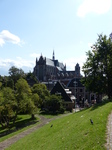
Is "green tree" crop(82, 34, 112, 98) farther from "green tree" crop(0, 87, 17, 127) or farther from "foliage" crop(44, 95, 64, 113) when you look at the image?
"green tree" crop(0, 87, 17, 127)

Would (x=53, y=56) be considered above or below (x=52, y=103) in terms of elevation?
above

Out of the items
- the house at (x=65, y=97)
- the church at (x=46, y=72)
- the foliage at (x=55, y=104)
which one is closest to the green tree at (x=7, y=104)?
the foliage at (x=55, y=104)

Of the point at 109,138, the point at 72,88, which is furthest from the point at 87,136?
the point at 72,88

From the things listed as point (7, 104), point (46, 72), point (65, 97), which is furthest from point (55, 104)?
point (46, 72)

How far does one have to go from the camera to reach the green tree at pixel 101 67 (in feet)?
111

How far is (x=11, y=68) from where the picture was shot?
98.1 meters

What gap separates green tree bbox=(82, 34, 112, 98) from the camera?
3391 cm

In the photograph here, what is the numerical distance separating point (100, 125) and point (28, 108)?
23.2 m

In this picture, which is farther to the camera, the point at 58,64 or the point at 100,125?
the point at 58,64

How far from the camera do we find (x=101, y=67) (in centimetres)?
3462

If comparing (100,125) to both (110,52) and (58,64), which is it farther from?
(58,64)

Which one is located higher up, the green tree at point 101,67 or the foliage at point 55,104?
the green tree at point 101,67

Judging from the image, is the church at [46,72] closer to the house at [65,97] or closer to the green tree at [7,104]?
the house at [65,97]

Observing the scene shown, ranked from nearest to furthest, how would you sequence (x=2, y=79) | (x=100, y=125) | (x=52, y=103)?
(x=100, y=125), (x=52, y=103), (x=2, y=79)
